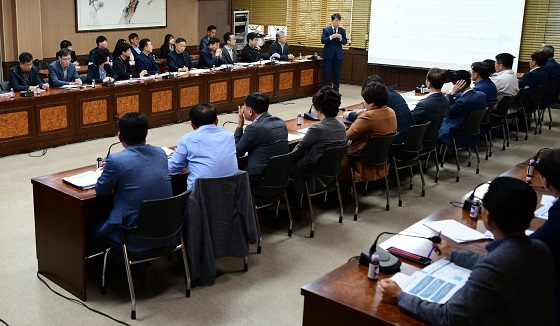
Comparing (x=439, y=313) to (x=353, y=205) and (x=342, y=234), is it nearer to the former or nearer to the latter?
(x=342, y=234)

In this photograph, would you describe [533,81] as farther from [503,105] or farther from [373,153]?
[373,153]

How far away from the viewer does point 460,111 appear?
6996mm

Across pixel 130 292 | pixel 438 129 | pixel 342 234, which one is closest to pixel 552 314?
pixel 130 292

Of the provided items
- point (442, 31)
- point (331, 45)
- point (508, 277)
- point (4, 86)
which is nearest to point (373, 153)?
point (508, 277)

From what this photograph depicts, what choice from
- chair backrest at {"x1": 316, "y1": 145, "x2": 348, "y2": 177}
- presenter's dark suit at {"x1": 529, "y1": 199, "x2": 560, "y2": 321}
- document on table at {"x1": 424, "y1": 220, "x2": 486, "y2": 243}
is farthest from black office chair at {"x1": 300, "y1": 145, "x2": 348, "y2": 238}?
presenter's dark suit at {"x1": 529, "y1": 199, "x2": 560, "y2": 321}

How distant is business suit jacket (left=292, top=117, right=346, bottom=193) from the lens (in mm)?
5238

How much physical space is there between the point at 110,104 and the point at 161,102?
34.2 inches

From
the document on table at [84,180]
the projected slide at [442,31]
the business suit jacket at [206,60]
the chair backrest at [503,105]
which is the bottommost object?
the document on table at [84,180]

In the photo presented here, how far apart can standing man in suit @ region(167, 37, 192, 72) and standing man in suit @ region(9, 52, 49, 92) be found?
2.40 metres

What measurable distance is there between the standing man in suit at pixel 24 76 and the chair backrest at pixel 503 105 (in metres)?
5.52

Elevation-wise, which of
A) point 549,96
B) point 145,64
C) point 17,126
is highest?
point 145,64

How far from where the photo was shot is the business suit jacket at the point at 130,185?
3.87 metres

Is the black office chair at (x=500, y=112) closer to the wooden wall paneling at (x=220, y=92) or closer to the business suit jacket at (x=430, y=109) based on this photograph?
the business suit jacket at (x=430, y=109)

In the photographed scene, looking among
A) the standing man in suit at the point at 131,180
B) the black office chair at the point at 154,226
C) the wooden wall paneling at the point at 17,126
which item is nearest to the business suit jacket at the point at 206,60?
the wooden wall paneling at the point at 17,126
